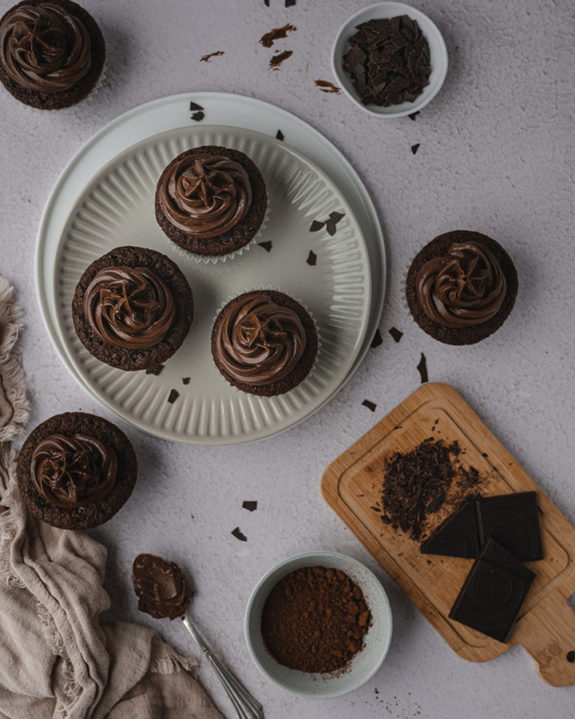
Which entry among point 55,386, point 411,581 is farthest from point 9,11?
point 411,581

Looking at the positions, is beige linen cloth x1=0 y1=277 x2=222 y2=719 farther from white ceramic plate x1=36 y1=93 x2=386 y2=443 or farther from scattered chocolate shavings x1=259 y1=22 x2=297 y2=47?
scattered chocolate shavings x1=259 y1=22 x2=297 y2=47

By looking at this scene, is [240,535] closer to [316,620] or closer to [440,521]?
[316,620]

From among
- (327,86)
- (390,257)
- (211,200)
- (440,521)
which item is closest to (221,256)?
(211,200)

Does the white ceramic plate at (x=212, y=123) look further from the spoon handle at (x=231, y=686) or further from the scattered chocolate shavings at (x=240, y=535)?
the spoon handle at (x=231, y=686)

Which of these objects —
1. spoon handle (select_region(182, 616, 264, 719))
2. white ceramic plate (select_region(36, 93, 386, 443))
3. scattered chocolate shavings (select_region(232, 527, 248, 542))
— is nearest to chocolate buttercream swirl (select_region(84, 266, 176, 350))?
white ceramic plate (select_region(36, 93, 386, 443))

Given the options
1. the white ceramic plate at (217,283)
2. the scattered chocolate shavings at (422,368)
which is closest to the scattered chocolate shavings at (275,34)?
the white ceramic plate at (217,283)

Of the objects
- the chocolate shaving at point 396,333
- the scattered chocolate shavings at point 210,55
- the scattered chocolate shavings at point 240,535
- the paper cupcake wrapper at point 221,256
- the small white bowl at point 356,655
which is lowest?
the small white bowl at point 356,655
